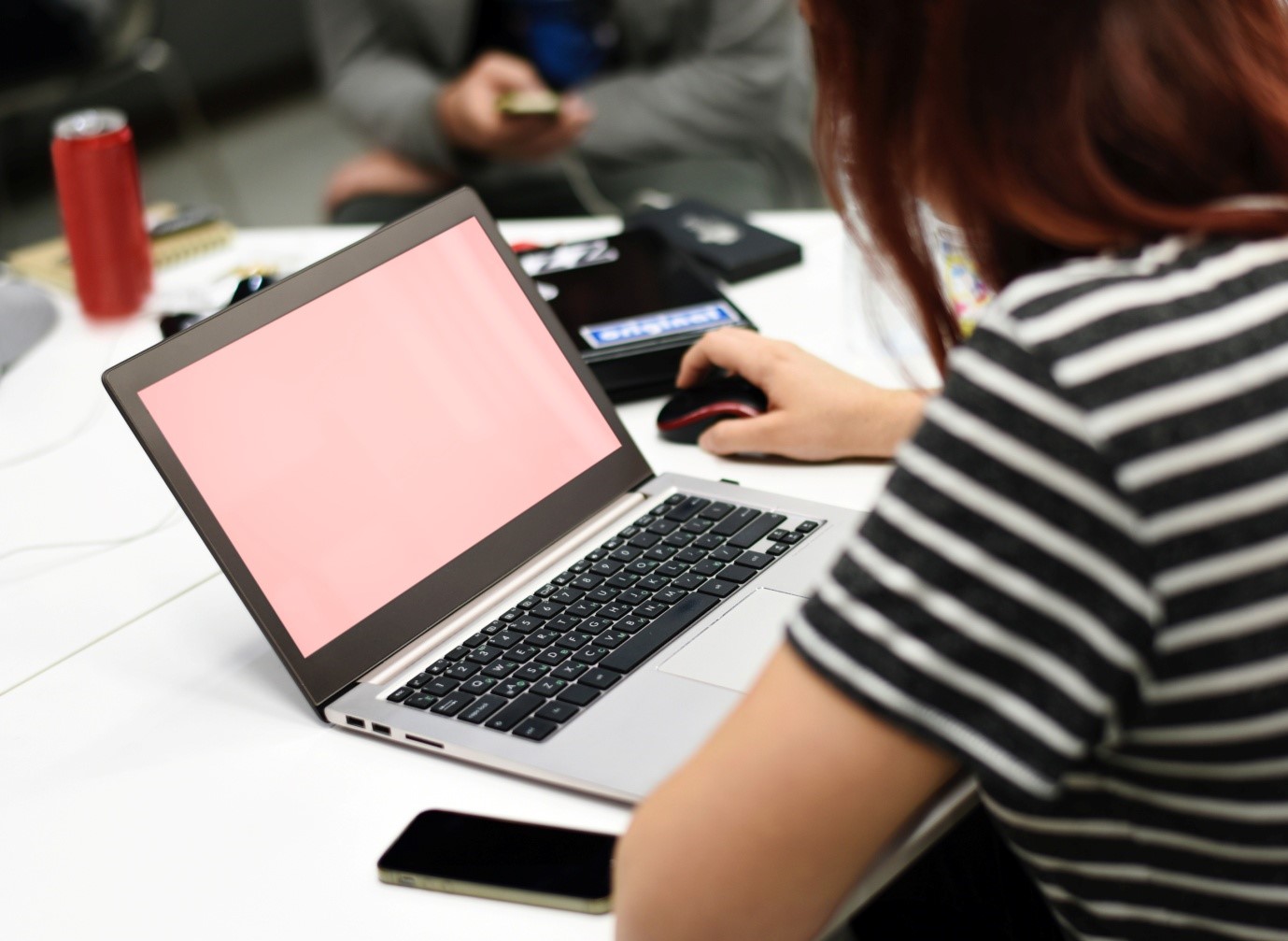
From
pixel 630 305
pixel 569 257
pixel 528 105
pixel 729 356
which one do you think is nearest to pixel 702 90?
pixel 528 105

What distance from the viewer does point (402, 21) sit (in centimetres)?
204

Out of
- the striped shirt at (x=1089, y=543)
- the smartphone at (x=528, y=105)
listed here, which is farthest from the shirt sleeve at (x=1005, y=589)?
the smartphone at (x=528, y=105)

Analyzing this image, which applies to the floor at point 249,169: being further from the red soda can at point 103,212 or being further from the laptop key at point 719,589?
the laptop key at point 719,589

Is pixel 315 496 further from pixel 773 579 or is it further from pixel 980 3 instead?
pixel 980 3

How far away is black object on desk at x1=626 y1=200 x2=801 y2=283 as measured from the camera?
4.48 ft

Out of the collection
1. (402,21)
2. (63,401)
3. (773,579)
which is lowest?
(773,579)

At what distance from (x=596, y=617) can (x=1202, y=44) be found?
0.45 metres

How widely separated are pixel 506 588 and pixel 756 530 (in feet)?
0.55

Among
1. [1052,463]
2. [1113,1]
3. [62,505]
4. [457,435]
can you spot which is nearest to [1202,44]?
[1113,1]

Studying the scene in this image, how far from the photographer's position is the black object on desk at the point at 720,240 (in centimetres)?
136

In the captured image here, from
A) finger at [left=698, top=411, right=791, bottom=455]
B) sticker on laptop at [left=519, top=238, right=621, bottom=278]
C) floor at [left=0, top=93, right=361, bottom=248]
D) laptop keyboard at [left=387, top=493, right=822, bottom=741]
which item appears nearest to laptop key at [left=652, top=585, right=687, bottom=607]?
laptop keyboard at [left=387, top=493, right=822, bottom=741]

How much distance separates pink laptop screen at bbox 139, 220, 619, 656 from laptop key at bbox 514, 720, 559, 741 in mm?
134

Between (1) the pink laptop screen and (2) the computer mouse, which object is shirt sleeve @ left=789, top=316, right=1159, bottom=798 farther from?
(2) the computer mouse

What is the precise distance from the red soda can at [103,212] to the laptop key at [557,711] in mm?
843
